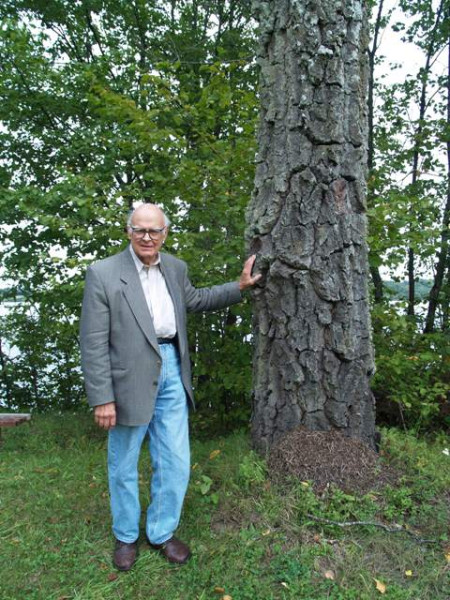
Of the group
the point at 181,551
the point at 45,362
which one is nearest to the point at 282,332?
the point at 181,551

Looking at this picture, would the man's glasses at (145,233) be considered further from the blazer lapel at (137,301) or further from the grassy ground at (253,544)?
the grassy ground at (253,544)

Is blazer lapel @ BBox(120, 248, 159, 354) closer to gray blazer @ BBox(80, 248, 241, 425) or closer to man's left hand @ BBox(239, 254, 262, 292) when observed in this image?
gray blazer @ BBox(80, 248, 241, 425)

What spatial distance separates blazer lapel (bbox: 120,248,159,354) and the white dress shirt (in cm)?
7

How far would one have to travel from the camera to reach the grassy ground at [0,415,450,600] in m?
2.38

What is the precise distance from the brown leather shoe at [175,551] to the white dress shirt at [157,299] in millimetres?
1149

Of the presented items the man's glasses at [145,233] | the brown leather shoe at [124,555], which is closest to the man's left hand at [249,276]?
the man's glasses at [145,233]

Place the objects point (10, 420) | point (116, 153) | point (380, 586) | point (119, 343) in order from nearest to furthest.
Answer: point (380, 586), point (119, 343), point (10, 420), point (116, 153)

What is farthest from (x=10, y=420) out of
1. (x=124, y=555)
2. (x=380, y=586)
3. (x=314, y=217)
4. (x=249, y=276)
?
(x=380, y=586)

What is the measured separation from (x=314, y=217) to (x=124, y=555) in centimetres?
218

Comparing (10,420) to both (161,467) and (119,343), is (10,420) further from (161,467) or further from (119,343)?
(119,343)

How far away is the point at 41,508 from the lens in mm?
3320

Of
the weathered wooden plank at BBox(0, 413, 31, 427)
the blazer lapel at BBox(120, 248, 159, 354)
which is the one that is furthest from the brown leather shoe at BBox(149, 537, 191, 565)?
the weathered wooden plank at BBox(0, 413, 31, 427)

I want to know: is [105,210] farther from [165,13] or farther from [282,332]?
[165,13]

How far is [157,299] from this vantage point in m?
2.69
